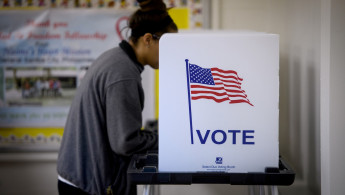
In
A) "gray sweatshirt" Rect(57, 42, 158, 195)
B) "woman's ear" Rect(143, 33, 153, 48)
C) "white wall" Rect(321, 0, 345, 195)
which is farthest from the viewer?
"woman's ear" Rect(143, 33, 153, 48)

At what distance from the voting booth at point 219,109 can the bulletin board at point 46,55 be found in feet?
4.63

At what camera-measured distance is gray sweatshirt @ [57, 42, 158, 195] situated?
114cm

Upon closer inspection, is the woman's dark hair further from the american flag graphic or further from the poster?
the poster

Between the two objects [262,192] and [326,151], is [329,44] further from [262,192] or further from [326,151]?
[262,192]

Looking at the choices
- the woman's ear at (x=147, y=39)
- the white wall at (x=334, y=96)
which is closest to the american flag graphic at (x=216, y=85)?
the white wall at (x=334, y=96)

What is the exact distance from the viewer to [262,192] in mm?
1223

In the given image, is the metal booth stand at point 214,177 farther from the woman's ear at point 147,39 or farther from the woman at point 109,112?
the woman's ear at point 147,39

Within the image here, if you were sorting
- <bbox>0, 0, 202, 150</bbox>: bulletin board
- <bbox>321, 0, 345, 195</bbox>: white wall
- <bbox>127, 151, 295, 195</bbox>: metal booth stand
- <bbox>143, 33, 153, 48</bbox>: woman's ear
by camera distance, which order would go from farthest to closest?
<bbox>0, 0, 202, 150</bbox>: bulletin board < <bbox>143, 33, 153, 48</bbox>: woman's ear < <bbox>321, 0, 345, 195</bbox>: white wall < <bbox>127, 151, 295, 195</bbox>: metal booth stand

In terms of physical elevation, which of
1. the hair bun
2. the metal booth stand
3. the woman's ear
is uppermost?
the hair bun

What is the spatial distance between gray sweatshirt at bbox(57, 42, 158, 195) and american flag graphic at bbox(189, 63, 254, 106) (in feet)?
1.02

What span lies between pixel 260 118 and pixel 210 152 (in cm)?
14

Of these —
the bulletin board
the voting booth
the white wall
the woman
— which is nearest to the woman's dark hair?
the woman

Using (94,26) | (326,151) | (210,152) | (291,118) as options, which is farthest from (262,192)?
(94,26)

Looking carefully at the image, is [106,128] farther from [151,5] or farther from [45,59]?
[45,59]
